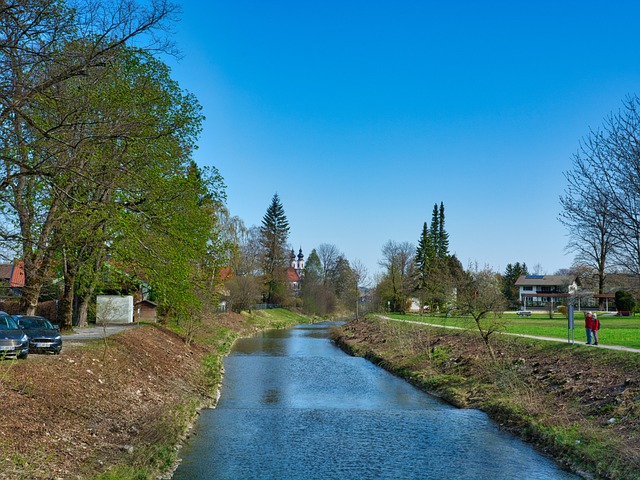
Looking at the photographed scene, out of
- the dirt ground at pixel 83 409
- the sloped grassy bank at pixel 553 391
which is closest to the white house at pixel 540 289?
the sloped grassy bank at pixel 553 391

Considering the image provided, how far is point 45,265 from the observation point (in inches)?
930

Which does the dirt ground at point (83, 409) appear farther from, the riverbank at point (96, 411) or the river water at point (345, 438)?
the river water at point (345, 438)

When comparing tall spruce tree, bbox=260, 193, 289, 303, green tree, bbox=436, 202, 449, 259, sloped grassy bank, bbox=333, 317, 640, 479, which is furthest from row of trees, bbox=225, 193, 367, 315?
sloped grassy bank, bbox=333, 317, 640, 479

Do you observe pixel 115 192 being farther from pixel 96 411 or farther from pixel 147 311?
pixel 147 311

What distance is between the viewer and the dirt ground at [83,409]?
1147cm

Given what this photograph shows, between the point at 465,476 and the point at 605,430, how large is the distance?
458cm

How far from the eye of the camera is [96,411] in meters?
15.6

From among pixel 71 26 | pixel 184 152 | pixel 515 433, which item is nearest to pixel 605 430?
pixel 515 433

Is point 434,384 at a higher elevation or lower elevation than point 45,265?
lower

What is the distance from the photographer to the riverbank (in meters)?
11.6

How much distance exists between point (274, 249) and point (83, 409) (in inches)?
3083

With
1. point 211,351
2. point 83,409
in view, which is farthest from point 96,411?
point 211,351

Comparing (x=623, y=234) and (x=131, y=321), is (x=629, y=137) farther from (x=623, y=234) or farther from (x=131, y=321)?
(x=131, y=321)

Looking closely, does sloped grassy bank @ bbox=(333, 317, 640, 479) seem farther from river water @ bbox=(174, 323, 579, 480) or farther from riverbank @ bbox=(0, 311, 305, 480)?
riverbank @ bbox=(0, 311, 305, 480)
